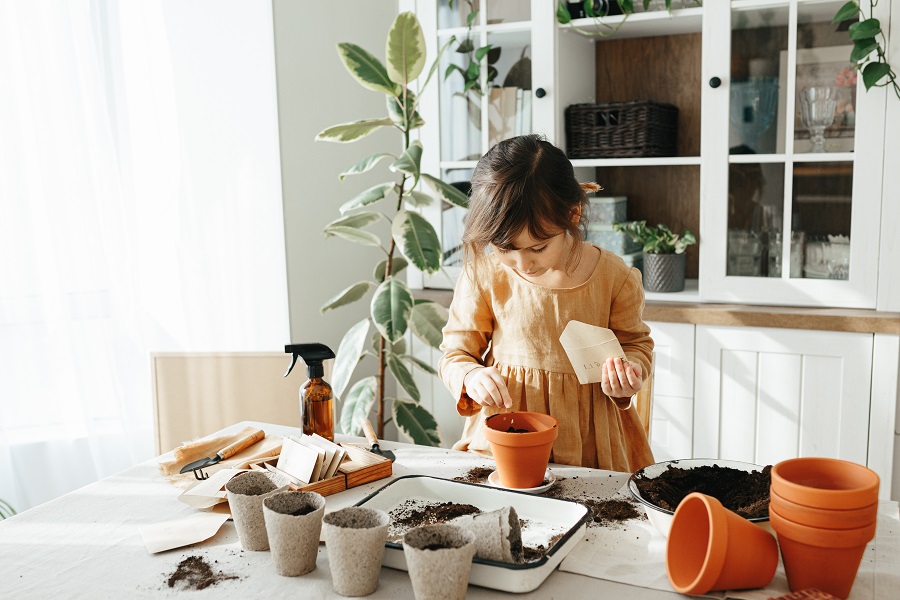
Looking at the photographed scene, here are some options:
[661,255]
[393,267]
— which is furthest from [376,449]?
[661,255]

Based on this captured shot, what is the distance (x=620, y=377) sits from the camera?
4.50 ft

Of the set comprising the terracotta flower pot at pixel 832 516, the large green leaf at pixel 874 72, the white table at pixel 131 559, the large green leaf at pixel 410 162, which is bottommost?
the white table at pixel 131 559

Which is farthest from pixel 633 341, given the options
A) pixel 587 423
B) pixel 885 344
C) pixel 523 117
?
pixel 523 117

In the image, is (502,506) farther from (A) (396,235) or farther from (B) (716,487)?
(A) (396,235)

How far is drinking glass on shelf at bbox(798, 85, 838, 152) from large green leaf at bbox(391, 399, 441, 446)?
4.72ft

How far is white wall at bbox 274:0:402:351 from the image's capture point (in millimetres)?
2729

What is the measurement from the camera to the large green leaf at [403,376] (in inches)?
102

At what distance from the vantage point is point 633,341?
63.7 inches

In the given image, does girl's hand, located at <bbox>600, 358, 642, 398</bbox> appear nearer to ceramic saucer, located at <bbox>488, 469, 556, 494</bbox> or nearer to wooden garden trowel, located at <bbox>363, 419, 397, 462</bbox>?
ceramic saucer, located at <bbox>488, 469, 556, 494</bbox>

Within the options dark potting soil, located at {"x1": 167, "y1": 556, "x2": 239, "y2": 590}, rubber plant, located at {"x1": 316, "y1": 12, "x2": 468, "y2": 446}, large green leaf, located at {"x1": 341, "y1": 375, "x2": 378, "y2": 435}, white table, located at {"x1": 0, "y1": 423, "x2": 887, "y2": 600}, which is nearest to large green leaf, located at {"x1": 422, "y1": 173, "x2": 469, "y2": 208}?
rubber plant, located at {"x1": 316, "y1": 12, "x2": 468, "y2": 446}

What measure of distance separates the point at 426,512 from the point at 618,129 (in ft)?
5.91

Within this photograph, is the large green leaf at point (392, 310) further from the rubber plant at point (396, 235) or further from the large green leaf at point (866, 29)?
the large green leaf at point (866, 29)

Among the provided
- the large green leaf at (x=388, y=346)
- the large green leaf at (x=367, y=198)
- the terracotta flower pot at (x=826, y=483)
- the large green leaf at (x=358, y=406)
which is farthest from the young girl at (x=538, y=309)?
the large green leaf at (x=388, y=346)

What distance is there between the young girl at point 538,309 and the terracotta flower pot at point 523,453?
169mm
